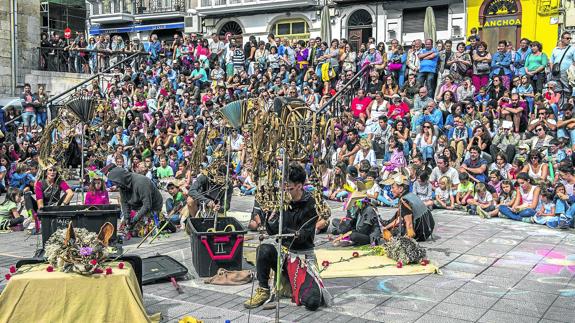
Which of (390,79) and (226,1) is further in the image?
(226,1)

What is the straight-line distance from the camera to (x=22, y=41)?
22.5 meters

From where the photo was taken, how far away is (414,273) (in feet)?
27.4

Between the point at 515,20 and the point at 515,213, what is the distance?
15.3 meters

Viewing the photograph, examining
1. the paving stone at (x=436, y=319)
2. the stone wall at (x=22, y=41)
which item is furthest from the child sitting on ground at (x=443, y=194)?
the stone wall at (x=22, y=41)

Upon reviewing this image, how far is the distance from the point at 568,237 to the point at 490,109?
5.26m

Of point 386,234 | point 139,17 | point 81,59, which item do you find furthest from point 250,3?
point 386,234

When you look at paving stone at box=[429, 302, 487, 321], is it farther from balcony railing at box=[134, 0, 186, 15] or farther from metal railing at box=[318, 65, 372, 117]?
balcony railing at box=[134, 0, 186, 15]

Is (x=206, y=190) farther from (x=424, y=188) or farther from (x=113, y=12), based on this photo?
(x=113, y=12)

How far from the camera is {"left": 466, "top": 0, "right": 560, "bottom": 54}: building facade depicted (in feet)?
78.9

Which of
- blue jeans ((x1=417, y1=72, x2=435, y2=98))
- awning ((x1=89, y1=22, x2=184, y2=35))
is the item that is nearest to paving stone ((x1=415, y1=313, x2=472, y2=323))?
blue jeans ((x1=417, y1=72, x2=435, y2=98))

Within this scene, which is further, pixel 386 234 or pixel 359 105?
pixel 359 105

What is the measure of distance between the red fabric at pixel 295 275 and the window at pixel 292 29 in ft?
81.8

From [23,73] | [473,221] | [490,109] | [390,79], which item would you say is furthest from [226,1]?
[473,221]

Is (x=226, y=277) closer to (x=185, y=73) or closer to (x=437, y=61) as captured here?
(x=437, y=61)
